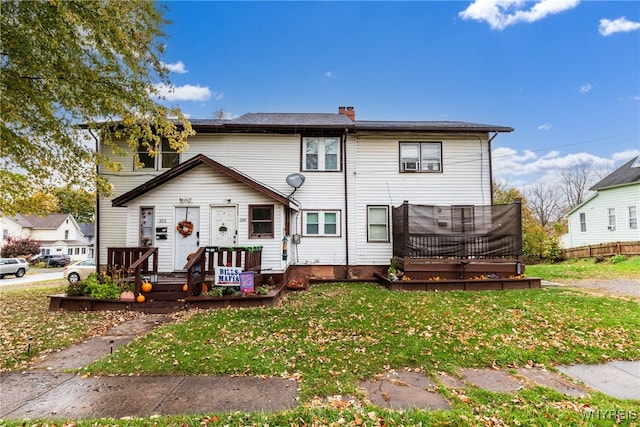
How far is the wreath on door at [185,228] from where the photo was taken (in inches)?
375

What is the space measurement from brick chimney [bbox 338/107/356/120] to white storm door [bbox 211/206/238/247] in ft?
24.2

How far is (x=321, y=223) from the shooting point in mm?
11492

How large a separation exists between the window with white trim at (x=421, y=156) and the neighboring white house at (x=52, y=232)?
46666mm

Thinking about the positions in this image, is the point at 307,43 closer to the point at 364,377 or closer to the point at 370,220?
the point at 370,220

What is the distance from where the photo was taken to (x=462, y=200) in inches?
462

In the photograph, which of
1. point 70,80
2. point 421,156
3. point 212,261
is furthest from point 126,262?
point 421,156

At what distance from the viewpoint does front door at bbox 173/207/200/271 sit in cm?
953

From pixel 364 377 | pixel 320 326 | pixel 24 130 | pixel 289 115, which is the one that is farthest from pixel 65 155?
pixel 289 115

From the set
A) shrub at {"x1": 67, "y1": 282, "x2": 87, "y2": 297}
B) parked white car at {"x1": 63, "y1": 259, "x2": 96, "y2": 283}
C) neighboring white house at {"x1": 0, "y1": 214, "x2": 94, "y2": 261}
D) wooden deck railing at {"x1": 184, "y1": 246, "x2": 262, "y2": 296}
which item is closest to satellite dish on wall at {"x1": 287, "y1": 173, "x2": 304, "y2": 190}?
wooden deck railing at {"x1": 184, "y1": 246, "x2": 262, "y2": 296}

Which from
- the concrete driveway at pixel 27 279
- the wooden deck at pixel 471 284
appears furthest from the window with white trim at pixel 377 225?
the concrete driveway at pixel 27 279

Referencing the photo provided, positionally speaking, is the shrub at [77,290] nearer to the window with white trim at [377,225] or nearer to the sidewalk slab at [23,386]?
the sidewalk slab at [23,386]

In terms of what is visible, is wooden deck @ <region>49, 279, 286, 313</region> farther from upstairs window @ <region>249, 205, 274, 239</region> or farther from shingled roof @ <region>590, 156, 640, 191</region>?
shingled roof @ <region>590, 156, 640, 191</region>

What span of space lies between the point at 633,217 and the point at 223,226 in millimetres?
23765

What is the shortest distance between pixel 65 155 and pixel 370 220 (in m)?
9.23
